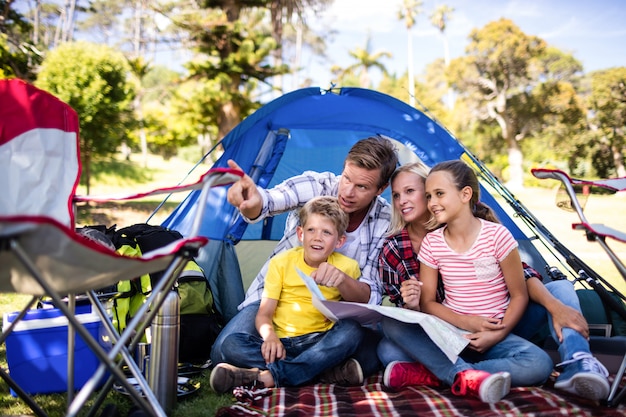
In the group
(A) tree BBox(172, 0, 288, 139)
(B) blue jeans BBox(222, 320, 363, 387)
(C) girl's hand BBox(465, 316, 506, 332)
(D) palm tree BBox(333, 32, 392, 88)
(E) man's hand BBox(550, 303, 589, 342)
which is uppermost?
(D) palm tree BBox(333, 32, 392, 88)

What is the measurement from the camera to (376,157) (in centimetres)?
234

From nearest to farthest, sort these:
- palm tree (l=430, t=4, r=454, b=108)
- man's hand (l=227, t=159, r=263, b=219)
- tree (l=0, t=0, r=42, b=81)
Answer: man's hand (l=227, t=159, r=263, b=219) → tree (l=0, t=0, r=42, b=81) → palm tree (l=430, t=4, r=454, b=108)

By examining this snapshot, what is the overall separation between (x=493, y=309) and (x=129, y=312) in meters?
1.48

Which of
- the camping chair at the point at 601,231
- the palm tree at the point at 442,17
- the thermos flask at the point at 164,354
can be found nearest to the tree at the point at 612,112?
the palm tree at the point at 442,17

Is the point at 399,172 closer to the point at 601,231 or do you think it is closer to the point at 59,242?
the point at 601,231

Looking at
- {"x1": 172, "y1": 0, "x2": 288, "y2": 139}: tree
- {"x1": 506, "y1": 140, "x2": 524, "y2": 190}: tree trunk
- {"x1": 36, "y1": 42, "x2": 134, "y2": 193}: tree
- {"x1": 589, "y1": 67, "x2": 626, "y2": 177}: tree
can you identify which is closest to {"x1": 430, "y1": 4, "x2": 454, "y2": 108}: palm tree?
{"x1": 506, "y1": 140, "x2": 524, "y2": 190}: tree trunk

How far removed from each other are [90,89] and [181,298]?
23.2 ft

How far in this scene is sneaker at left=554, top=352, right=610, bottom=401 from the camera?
168cm

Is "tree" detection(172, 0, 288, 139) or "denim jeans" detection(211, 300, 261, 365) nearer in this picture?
"denim jeans" detection(211, 300, 261, 365)

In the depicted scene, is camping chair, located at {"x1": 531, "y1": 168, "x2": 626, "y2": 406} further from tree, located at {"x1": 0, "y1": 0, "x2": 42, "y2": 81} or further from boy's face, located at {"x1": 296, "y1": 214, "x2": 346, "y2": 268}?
tree, located at {"x1": 0, "y1": 0, "x2": 42, "y2": 81}

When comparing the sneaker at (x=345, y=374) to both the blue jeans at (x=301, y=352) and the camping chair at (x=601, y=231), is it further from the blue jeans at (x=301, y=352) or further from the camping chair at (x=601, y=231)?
the camping chair at (x=601, y=231)

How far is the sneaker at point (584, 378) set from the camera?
168cm

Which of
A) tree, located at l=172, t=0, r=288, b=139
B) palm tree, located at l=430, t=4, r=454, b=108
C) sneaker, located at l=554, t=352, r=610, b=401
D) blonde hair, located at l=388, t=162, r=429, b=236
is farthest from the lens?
palm tree, located at l=430, t=4, r=454, b=108

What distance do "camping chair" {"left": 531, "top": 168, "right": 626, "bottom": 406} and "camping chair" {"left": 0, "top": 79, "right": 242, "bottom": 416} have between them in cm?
106
